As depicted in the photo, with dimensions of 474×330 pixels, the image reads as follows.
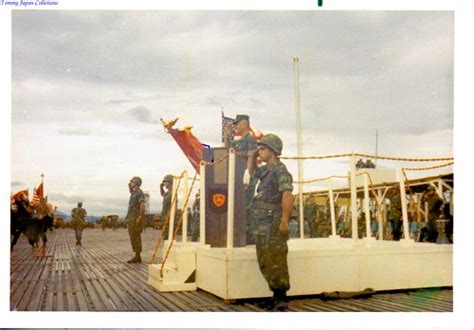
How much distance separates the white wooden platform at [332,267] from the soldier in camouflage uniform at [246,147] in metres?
0.16

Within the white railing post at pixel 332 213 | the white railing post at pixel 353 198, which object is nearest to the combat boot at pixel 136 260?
the white railing post at pixel 332 213

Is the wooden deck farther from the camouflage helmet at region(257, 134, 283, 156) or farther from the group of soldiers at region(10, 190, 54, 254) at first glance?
the camouflage helmet at region(257, 134, 283, 156)

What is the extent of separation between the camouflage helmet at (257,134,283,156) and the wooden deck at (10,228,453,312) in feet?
3.34

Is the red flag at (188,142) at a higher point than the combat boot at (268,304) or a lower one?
higher

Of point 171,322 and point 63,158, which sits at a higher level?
point 63,158

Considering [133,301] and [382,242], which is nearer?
[133,301]

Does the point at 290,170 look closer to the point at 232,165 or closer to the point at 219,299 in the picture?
the point at 232,165

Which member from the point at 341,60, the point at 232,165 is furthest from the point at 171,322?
the point at 341,60

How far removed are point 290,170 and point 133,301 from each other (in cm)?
140

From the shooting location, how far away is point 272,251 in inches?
161

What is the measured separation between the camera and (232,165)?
4.23 metres

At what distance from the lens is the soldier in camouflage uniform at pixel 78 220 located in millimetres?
4395

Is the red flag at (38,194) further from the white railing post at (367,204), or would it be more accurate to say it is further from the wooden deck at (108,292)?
the white railing post at (367,204)

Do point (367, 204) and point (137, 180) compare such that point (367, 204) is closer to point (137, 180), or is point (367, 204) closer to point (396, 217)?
point (396, 217)
